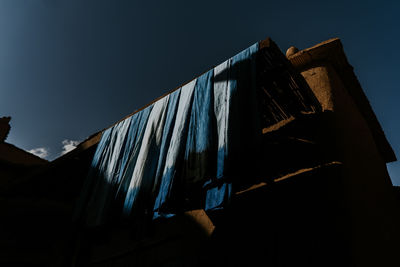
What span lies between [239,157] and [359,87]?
388cm

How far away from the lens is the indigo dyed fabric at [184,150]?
2732 mm

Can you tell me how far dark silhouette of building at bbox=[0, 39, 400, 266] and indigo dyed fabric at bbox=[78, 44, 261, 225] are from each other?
247mm

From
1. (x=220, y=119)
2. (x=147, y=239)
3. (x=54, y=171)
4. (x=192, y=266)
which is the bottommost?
(x=192, y=266)

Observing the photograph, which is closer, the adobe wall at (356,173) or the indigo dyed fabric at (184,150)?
the indigo dyed fabric at (184,150)

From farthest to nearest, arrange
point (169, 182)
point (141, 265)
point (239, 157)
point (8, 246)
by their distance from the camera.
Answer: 1. point (8, 246)
2. point (141, 265)
3. point (169, 182)
4. point (239, 157)

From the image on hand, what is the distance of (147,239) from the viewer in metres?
4.50

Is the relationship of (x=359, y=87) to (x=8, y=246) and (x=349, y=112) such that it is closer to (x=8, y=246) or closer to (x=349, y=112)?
(x=349, y=112)

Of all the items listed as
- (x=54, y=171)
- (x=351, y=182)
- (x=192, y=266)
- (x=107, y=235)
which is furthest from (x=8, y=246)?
(x=351, y=182)

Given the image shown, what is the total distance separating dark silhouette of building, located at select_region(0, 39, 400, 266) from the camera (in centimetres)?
311

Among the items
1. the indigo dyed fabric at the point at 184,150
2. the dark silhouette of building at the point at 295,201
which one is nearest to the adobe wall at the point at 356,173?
the dark silhouette of building at the point at 295,201

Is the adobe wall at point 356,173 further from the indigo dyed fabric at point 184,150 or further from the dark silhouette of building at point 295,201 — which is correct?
the indigo dyed fabric at point 184,150

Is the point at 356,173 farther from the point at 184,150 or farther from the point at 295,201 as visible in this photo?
the point at 184,150

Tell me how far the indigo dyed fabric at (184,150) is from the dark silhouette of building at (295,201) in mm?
247

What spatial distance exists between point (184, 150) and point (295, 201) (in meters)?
1.56
